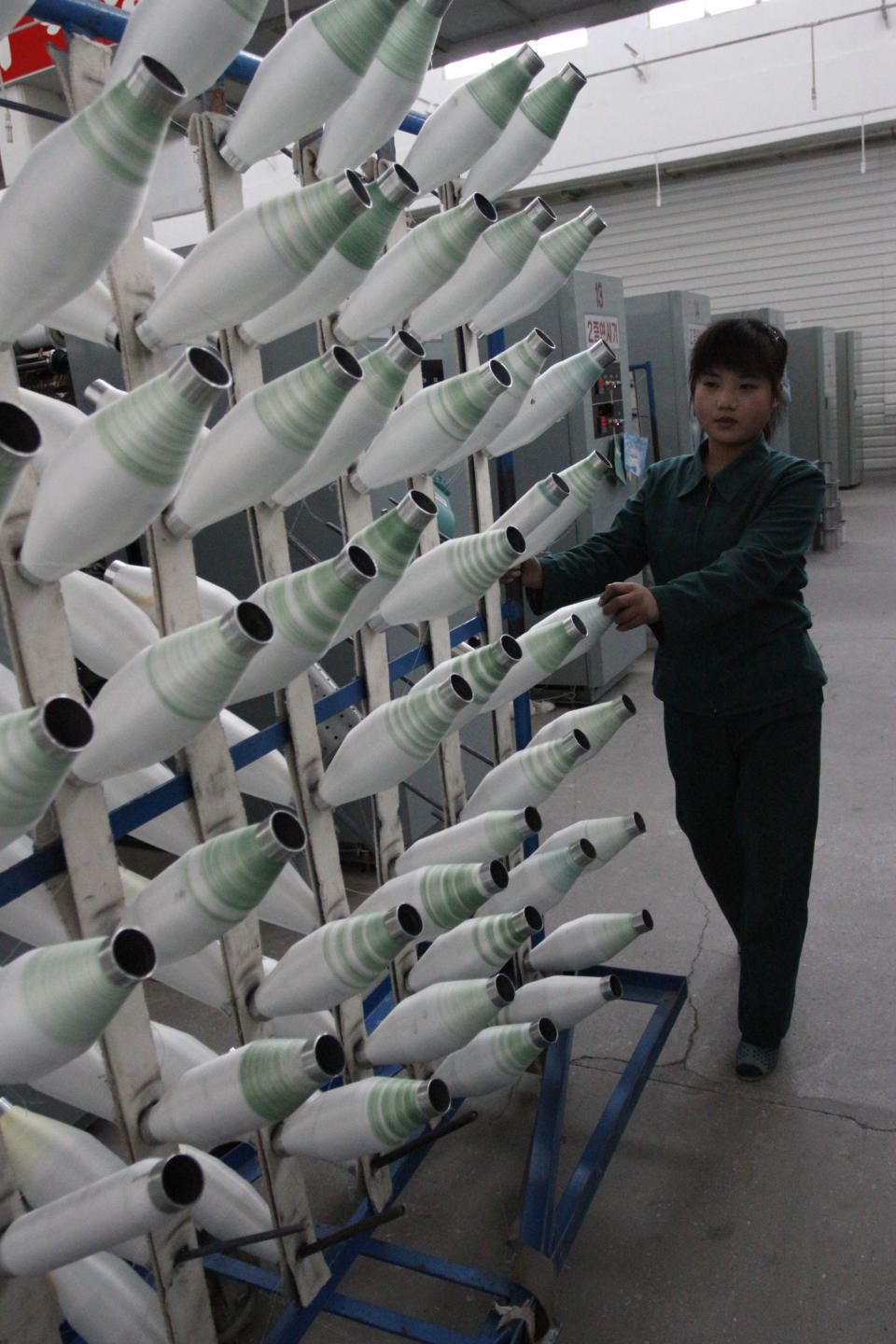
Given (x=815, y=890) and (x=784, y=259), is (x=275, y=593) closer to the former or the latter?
(x=815, y=890)

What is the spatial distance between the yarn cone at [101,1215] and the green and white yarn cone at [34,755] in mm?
298

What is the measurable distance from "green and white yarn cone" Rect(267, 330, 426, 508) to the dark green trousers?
3.09ft

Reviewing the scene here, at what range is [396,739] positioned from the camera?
3.47ft

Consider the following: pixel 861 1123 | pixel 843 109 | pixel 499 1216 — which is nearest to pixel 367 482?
pixel 499 1216

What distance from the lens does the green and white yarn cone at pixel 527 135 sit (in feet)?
3.85

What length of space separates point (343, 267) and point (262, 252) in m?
0.14

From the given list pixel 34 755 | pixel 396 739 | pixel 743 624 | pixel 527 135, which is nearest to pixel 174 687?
pixel 34 755

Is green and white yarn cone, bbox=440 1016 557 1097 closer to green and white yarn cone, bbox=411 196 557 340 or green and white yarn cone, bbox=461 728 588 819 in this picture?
green and white yarn cone, bbox=461 728 588 819

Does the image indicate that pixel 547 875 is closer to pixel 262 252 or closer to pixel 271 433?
pixel 271 433

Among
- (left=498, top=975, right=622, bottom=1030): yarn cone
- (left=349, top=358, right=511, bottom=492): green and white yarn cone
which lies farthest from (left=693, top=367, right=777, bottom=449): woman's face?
(left=498, top=975, right=622, bottom=1030): yarn cone

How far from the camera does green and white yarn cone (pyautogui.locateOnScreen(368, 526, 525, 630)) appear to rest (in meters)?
1.18

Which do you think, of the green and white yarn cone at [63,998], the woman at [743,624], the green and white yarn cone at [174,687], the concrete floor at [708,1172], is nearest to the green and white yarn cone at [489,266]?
the woman at [743,624]

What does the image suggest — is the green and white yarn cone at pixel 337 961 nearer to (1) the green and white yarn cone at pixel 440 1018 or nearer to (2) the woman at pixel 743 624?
(1) the green and white yarn cone at pixel 440 1018

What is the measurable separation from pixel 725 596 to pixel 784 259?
8465 millimetres
